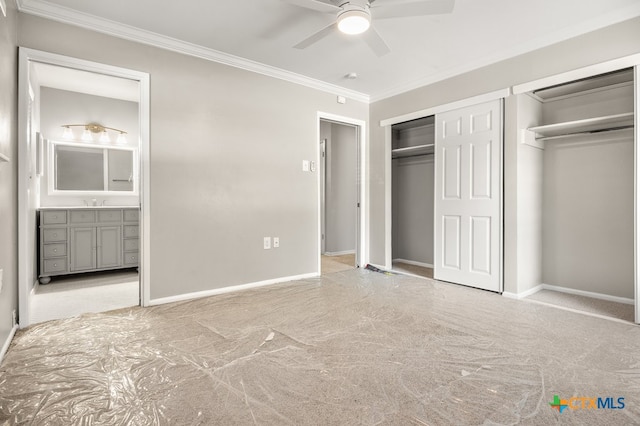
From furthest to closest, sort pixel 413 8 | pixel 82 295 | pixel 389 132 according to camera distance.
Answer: pixel 389 132, pixel 82 295, pixel 413 8

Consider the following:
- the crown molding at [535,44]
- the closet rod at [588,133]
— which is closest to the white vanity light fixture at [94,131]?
the crown molding at [535,44]

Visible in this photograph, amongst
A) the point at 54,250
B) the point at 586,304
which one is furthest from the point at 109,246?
the point at 586,304

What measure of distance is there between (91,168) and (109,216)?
2.96ft

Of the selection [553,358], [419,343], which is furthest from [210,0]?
[553,358]

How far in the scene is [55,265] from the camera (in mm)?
4152

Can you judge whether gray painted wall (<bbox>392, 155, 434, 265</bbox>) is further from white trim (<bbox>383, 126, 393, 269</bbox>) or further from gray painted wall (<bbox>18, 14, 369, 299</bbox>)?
gray painted wall (<bbox>18, 14, 369, 299</bbox>)

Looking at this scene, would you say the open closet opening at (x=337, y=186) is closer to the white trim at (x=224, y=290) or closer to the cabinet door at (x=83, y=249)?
the white trim at (x=224, y=290)

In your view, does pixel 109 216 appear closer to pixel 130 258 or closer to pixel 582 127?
pixel 130 258

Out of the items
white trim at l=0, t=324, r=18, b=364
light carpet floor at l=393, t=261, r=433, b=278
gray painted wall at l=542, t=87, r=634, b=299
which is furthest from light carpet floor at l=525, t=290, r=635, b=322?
white trim at l=0, t=324, r=18, b=364

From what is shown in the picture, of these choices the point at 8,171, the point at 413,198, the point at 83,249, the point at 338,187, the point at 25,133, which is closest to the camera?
the point at 8,171

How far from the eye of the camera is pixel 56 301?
11.1 feet

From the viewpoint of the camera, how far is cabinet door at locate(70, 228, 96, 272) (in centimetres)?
428

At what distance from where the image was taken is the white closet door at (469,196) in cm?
351

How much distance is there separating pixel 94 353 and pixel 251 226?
188 cm
